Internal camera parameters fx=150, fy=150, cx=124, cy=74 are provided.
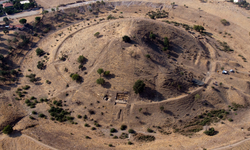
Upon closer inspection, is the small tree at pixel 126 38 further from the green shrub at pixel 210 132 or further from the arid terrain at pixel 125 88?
the green shrub at pixel 210 132

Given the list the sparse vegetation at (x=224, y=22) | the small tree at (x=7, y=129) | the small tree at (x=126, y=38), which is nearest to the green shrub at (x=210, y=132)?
the small tree at (x=126, y=38)

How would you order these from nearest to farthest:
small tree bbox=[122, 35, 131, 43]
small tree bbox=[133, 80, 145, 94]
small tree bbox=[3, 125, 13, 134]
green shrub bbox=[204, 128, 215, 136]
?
small tree bbox=[3, 125, 13, 134]
green shrub bbox=[204, 128, 215, 136]
small tree bbox=[133, 80, 145, 94]
small tree bbox=[122, 35, 131, 43]

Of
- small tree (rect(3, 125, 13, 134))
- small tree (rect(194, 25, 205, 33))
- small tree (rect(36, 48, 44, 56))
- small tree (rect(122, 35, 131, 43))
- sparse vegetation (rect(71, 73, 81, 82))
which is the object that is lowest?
small tree (rect(3, 125, 13, 134))

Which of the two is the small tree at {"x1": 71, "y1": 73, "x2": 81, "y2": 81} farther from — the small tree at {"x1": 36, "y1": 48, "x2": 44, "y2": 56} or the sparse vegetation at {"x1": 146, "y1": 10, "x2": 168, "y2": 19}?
the sparse vegetation at {"x1": 146, "y1": 10, "x2": 168, "y2": 19}

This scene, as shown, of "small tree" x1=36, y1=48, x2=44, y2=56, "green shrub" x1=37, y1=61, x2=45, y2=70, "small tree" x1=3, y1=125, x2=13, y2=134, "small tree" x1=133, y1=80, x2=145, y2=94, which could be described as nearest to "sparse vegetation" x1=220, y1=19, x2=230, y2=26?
"small tree" x1=133, y1=80, x2=145, y2=94

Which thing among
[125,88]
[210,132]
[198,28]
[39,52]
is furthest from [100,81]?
[198,28]

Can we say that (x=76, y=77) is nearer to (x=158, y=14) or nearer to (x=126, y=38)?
(x=126, y=38)

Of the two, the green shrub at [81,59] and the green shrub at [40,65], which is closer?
the green shrub at [81,59]

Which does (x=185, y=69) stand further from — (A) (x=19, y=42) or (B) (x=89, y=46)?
(A) (x=19, y=42)
